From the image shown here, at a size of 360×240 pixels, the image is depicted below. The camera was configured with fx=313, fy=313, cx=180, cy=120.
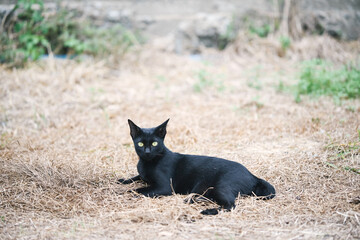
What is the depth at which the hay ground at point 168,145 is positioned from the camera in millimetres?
2191

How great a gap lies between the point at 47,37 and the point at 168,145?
4.87 metres

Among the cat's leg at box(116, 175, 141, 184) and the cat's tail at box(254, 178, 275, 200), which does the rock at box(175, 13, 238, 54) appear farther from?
the cat's tail at box(254, 178, 275, 200)

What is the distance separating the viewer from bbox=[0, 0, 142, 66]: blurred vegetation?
6434 mm

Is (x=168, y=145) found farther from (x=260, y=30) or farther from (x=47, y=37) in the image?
(x=260, y=30)

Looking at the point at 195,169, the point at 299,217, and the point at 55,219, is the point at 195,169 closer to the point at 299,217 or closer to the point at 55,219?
the point at 299,217

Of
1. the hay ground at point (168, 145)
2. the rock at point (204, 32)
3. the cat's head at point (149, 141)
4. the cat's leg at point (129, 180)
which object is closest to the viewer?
the hay ground at point (168, 145)

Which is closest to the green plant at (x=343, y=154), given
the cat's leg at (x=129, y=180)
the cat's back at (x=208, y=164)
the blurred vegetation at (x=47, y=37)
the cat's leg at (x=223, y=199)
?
the cat's back at (x=208, y=164)

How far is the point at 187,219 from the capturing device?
90.0 inches

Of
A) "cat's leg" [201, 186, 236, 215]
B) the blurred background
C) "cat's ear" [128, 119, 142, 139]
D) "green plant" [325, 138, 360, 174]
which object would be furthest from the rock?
"cat's leg" [201, 186, 236, 215]

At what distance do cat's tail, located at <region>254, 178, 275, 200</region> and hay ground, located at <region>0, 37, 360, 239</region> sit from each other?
0.06 metres

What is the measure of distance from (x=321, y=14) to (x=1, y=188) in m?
8.85

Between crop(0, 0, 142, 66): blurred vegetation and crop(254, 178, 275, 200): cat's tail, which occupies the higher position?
crop(0, 0, 142, 66): blurred vegetation

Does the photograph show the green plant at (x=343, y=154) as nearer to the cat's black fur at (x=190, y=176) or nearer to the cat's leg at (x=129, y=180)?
the cat's black fur at (x=190, y=176)

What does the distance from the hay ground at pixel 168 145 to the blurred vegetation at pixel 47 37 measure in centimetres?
36
